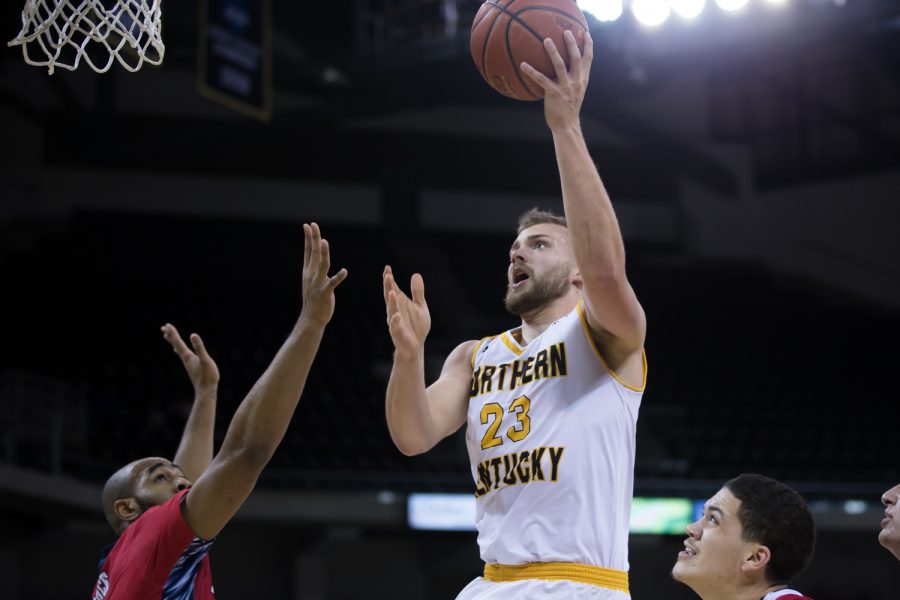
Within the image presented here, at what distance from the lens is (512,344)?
3.77 m

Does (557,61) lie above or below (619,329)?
above

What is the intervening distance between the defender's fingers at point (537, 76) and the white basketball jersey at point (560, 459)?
0.70 metres

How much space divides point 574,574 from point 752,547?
0.52m

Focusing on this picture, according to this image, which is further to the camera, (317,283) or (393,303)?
(393,303)

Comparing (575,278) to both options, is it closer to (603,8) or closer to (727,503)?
(727,503)

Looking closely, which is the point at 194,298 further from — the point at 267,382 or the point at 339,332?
the point at 267,382

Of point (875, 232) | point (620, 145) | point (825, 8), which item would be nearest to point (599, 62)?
point (825, 8)

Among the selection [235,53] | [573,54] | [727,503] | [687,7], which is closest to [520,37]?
[573,54]

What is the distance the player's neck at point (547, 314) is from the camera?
3.75m

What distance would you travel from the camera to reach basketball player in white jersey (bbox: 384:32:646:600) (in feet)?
10.4

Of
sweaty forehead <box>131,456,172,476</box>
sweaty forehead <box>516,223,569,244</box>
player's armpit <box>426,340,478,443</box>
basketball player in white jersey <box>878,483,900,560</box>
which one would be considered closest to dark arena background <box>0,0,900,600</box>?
sweaty forehead <box>131,456,172,476</box>

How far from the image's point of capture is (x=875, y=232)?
1838 cm

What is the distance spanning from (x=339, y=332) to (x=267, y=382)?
1262 cm

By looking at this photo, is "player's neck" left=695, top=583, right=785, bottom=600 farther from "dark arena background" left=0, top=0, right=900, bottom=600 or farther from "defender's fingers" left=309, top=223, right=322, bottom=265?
"dark arena background" left=0, top=0, right=900, bottom=600
